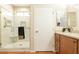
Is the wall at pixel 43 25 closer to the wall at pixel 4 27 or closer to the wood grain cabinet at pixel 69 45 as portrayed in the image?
the wall at pixel 4 27

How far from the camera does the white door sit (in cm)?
463

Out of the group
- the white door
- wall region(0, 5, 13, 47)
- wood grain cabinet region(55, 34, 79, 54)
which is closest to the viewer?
wood grain cabinet region(55, 34, 79, 54)

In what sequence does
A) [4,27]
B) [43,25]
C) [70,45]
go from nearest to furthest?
[70,45] → [43,25] → [4,27]

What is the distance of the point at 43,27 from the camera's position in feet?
15.3

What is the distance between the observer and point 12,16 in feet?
18.1

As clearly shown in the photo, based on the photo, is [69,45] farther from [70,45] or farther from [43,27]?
[43,27]

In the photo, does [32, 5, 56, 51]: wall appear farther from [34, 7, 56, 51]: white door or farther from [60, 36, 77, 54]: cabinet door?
[60, 36, 77, 54]: cabinet door

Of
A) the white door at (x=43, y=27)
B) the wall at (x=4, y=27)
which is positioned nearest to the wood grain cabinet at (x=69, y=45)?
the white door at (x=43, y=27)

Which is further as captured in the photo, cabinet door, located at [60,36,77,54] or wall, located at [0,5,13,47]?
wall, located at [0,5,13,47]

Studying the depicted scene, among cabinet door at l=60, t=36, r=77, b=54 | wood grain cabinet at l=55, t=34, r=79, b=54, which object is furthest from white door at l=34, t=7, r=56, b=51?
cabinet door at l=60, t=36, r=77, b=54

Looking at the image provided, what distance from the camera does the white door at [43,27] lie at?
463cm

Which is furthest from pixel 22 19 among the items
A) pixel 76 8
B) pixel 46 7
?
pixel 76 8

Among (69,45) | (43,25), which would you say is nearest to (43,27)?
(43,25)

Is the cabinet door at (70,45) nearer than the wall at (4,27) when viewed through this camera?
Yes
